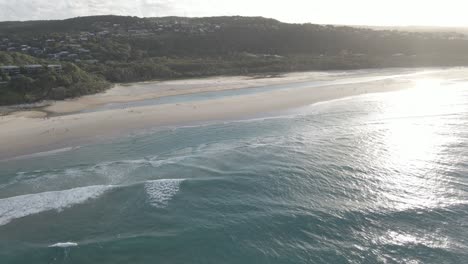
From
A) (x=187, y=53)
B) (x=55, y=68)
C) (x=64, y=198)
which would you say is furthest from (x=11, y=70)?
(x=187, y=53)

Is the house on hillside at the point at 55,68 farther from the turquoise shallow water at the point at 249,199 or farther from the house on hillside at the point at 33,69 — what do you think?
the turquoise shallow water at the point at 249,199

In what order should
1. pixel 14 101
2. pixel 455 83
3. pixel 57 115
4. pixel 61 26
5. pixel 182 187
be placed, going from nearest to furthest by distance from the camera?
pixel 182 187 → pixel 57 115 → pixel 14 101 → pixel 455 83 → pixel 61 26

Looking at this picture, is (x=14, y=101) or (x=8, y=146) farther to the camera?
(x=14, y=101)

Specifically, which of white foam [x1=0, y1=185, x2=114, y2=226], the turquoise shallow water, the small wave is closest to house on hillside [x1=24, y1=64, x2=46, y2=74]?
the small wave

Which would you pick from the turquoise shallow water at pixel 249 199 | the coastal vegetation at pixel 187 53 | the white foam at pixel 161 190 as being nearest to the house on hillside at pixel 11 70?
the coastal vegetation at pixel 187 53

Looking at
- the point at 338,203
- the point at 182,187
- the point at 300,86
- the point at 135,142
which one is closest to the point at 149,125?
the point at 135,142

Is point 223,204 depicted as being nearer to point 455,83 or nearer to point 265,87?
point 265,87
